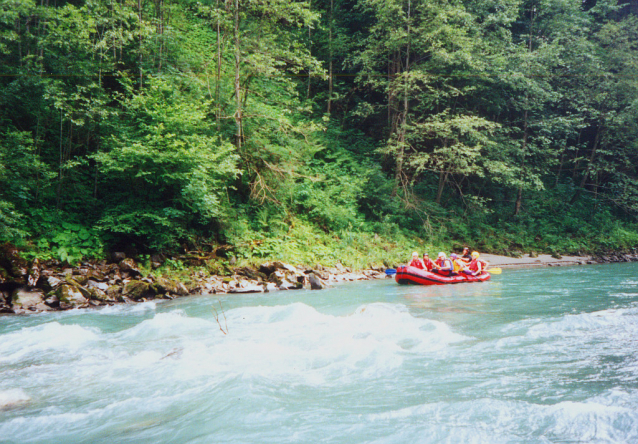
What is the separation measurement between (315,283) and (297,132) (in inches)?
273

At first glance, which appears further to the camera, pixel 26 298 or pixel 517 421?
pixel 26 298

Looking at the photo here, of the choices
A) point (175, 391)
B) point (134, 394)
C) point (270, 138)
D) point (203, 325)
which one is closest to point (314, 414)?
point (175, 391)

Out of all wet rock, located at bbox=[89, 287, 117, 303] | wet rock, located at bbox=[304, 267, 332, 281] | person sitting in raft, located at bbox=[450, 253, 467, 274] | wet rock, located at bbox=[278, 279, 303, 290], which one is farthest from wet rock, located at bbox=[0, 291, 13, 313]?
person sitting in raft, located at bbox=[450, 253, 467, 274]

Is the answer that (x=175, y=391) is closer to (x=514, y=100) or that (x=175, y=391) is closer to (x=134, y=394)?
(x=134, y=394)

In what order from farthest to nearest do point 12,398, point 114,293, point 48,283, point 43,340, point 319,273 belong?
point 319,273 → point 114,293 → point 48,283 → point 43,340 → point 12,398

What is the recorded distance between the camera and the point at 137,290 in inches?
390

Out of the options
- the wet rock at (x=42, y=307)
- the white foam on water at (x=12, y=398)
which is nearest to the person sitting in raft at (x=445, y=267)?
the wet rock at (x=42, y=307)

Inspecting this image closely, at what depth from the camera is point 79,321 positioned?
304 inches

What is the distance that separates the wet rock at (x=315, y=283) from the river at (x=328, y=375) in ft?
11.6

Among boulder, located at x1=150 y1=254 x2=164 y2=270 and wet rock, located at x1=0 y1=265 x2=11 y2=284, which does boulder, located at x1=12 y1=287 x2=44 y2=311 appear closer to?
wet rock, located at x1=0 y1=265 x2=11 y2=284

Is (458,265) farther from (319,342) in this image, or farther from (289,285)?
(319,342)

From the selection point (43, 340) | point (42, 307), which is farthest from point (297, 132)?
point (43, 340)

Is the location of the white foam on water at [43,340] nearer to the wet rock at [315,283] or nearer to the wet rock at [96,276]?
the wet rock at [96,276]

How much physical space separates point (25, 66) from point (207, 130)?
4.97 meters
